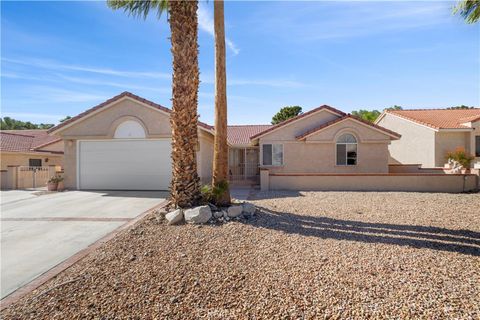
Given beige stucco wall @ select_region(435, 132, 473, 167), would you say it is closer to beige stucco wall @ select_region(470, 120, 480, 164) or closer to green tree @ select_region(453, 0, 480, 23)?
beige stucco wall @ select_region(470, 120, 480, 164)

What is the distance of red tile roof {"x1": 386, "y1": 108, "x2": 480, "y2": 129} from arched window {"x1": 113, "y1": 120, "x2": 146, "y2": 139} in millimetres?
23077

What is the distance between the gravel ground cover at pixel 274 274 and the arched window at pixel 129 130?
9.31m

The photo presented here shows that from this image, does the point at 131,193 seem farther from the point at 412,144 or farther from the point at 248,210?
the point at 412,144

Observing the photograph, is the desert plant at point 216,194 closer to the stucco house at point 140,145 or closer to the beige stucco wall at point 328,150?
the stucco house at point 140,145

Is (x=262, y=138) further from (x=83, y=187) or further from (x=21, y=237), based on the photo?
(x=21, y=237)

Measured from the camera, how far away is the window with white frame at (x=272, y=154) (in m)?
20.3

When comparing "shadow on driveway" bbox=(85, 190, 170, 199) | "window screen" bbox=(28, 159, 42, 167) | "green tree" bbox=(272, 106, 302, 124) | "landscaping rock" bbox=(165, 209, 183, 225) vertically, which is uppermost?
"green tree" bbox=(272, 106, 302, 124)

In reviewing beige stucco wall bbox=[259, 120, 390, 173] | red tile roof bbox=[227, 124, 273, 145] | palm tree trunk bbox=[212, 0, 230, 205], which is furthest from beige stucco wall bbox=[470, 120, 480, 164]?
palm tree trunk bbox=[212, 0, 230, 205]

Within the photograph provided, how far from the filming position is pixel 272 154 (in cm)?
2041

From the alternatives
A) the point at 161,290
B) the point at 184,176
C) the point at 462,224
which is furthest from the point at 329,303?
the point at 462,224

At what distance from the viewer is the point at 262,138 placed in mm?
20234

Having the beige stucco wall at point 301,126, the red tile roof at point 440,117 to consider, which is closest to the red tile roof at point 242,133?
the beige stucco wall at point 301,126

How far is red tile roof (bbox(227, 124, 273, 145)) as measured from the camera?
2538 centimetres

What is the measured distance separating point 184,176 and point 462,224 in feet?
28.4
